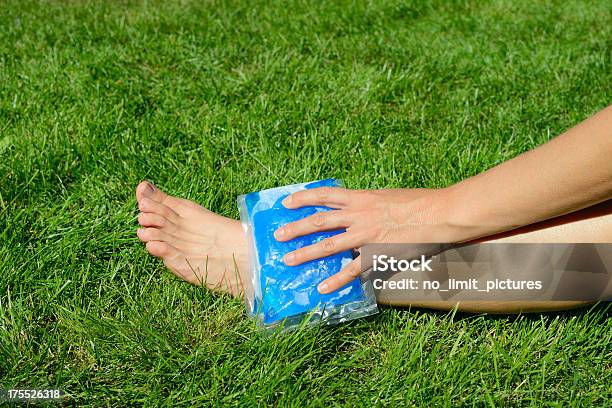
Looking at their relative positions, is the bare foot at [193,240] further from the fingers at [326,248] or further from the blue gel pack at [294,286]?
the fingers at [326,248]

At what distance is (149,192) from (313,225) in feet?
1.85

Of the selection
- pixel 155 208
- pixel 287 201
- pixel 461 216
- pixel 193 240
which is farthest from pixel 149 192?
pixel 461 216

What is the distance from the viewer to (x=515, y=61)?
2.88 meters

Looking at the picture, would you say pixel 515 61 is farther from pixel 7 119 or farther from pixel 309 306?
pixel 7 119

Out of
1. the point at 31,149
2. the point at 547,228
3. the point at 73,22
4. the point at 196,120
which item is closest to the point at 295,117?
the point at 196,120

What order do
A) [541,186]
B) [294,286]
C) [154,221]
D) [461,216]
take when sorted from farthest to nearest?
[154,221] → [294,286] → [461,216] → [541,186]

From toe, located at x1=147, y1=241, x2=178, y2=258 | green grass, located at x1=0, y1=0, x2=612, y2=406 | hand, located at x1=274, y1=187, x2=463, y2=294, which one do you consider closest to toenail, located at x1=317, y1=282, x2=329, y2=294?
hand, located at x1=274, y1=187, x2=463, y2=294

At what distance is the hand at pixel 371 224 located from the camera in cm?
160

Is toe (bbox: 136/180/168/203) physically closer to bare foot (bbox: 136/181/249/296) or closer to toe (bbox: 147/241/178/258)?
bare foot (bbox: 136/181/249/296)

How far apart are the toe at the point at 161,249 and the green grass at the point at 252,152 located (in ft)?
0.17

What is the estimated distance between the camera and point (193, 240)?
1.88m

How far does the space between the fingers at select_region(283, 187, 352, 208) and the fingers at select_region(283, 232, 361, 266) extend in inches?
4.3

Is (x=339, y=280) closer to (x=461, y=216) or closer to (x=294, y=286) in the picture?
(x=294, y=286)

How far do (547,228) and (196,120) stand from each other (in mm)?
1354
